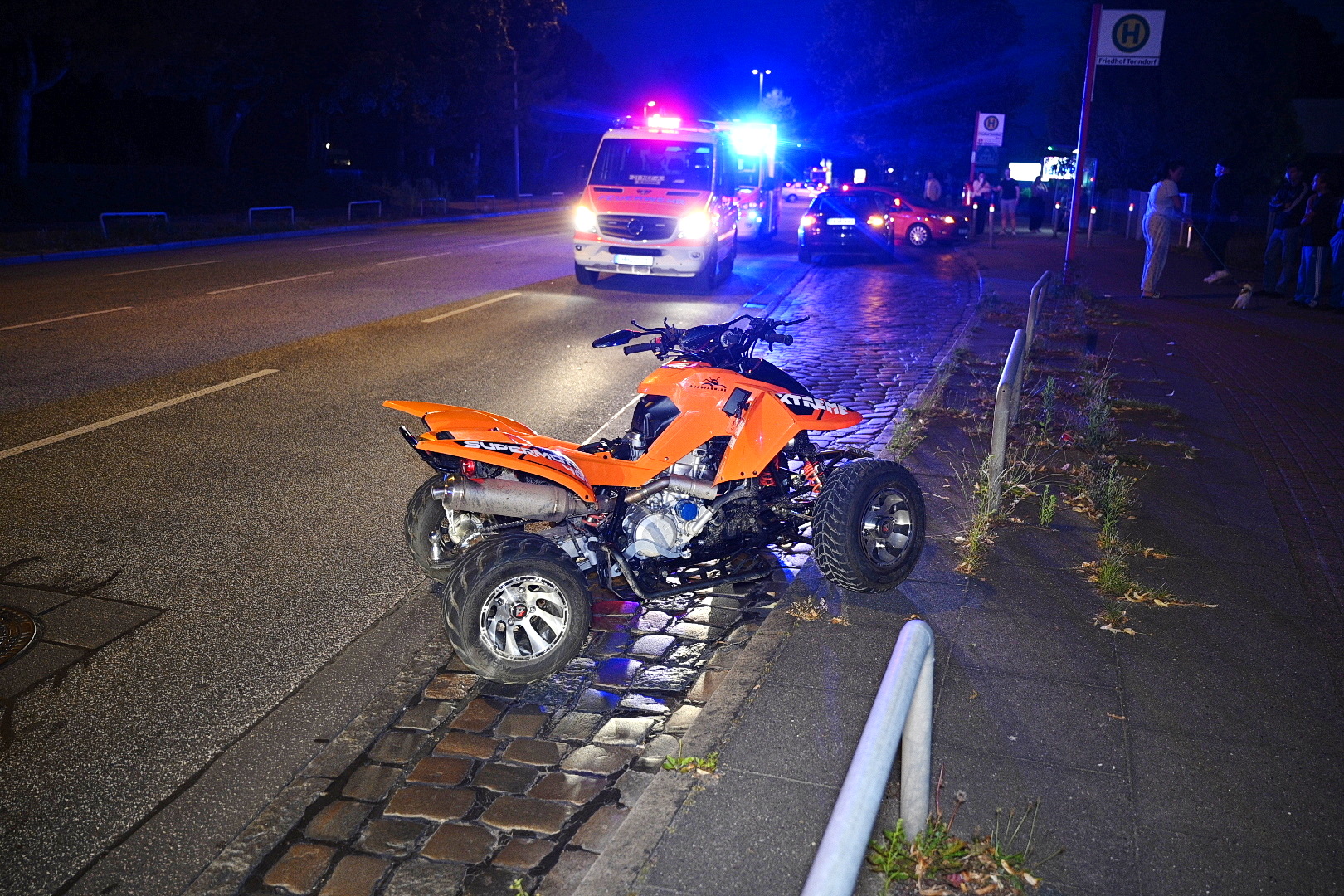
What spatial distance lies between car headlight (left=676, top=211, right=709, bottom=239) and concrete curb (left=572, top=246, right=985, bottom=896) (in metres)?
12.1

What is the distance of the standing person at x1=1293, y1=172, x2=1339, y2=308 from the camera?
14.4m

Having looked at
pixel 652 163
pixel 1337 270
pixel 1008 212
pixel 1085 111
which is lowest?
pixel 1337 270

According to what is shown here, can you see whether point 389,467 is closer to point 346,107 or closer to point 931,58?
point 346,107

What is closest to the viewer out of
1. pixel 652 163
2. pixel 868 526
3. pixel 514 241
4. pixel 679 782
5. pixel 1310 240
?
pixel 679 782

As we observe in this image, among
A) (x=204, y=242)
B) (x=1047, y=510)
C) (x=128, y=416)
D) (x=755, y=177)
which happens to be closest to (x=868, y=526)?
(x=1047, y=510)

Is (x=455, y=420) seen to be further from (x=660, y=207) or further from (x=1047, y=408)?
(x=660, y=207)

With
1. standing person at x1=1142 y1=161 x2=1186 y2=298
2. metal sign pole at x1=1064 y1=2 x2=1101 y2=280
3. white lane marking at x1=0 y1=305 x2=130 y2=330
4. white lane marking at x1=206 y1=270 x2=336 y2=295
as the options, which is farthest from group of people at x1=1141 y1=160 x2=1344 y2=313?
white lane marking at x1=0 y1=305 x2=130 y2=330

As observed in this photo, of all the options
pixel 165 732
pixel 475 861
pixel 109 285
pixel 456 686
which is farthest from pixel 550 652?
pixel 109 285

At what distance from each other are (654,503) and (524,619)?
925 mm

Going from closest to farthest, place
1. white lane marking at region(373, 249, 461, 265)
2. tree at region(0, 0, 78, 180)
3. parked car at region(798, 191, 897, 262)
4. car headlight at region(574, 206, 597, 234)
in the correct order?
car headlight at region(574, 206, 597, 234) → white lane marking at region(373, 249, 461, 265) → parked car at region(798, 191, 897, 262) → tree at region(0, 0, 78, 180)

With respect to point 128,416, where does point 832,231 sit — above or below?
above

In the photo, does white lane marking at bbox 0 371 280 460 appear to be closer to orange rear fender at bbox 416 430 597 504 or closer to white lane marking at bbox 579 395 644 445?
white lane marking at bbox 579 395 644 445

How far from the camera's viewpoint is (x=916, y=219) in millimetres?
27281

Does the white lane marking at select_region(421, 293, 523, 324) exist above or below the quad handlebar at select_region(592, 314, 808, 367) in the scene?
below
